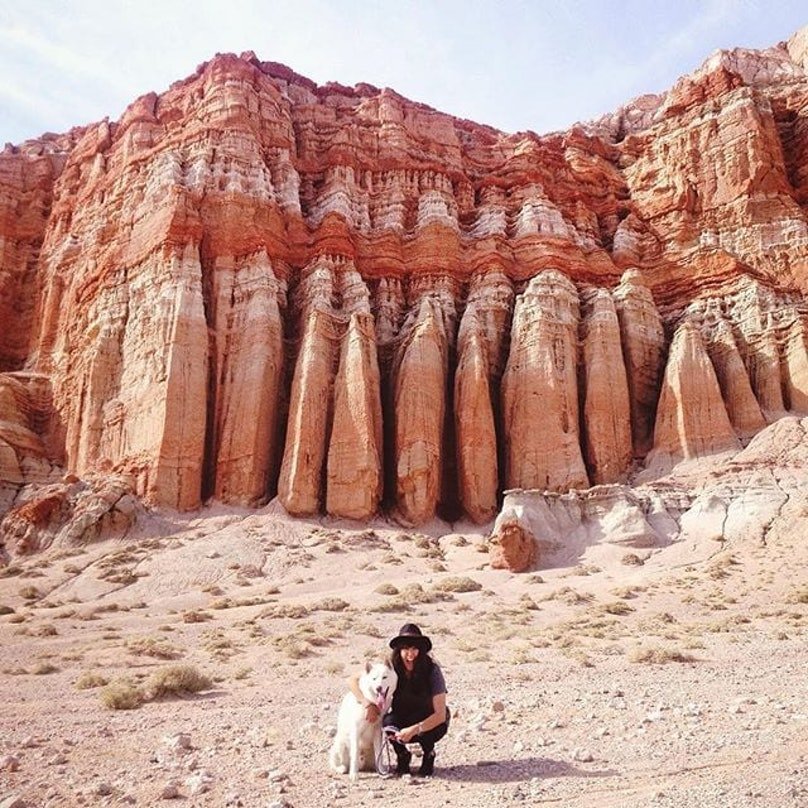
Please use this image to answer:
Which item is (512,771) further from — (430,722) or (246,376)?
(246,376)

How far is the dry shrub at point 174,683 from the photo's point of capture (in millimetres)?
10977

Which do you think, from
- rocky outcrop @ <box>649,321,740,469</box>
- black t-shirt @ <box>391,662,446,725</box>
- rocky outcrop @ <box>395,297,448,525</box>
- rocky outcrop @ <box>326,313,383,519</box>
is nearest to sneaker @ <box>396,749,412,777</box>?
black t-shirt @ <box>391,662,446,725</box>

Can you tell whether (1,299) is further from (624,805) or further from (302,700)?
(624,805)

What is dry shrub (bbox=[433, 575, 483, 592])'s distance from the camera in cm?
2214

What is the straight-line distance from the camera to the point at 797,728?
7.43 meters

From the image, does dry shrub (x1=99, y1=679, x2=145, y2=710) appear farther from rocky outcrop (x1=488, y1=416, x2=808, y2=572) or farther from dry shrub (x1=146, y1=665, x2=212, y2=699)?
rocky outcrop (x1=488, y1=416, x2=808, y2=572)

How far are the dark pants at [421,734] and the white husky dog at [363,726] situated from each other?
0.12m

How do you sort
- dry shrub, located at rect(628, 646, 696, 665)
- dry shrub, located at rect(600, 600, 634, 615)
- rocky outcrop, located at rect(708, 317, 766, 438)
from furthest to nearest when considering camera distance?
rocky outcrop, located at rect(708, 317, 766, 438) < dry shrub, located at rect(600, 600, 634, 615) < dry shrub, located at rect(628, 646, 696, 665)

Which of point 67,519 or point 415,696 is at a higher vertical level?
point 67,519

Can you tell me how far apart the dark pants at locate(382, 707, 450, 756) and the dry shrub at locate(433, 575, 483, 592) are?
1533 cm

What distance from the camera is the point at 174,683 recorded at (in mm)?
11102

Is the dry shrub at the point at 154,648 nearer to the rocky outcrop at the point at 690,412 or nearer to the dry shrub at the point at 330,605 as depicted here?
the dry shrub at the point at 330,605

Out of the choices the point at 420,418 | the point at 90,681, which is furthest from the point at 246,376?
the point at 90,681

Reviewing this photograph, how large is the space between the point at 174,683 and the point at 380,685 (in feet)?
19.6
